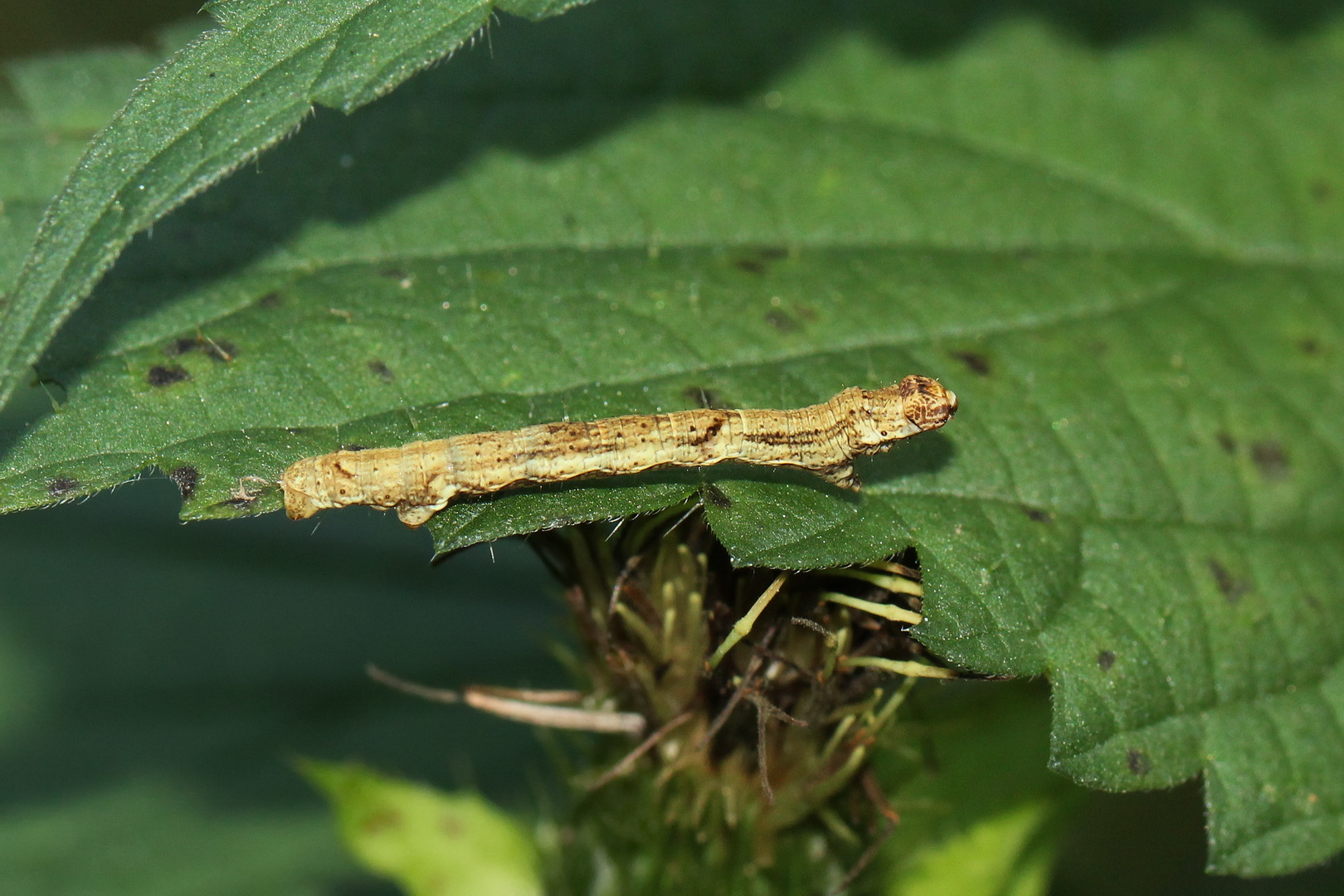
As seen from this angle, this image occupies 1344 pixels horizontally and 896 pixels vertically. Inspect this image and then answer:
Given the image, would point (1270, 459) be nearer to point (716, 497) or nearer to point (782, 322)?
point (782, 322)

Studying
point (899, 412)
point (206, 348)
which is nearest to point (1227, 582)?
point (899, 412)

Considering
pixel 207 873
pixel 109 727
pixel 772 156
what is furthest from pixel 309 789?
pixel 772 156

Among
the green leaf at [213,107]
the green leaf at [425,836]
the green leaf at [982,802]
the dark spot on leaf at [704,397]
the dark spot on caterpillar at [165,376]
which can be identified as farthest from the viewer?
the green leaf at [425,836]

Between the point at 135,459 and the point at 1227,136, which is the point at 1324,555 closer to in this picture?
the point at 1227,136

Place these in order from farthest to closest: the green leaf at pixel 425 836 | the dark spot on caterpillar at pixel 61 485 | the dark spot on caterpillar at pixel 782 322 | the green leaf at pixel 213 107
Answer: the green leaf at pixel 425 836 < the dark spot on caterpillar at pixel 782 322 < the dark spot on caterpillar at pixel 61 485 < the green leaf at pixel 213 107

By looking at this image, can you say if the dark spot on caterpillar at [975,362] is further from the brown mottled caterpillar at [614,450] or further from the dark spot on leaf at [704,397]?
the dark spot on leaf at [704,397]

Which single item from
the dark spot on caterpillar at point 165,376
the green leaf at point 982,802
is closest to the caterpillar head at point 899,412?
the green leaf at point 982,802

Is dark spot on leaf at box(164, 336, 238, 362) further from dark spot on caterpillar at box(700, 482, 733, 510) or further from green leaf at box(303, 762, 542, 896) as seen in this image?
green leaf at box(303, 762, 542, 896)
